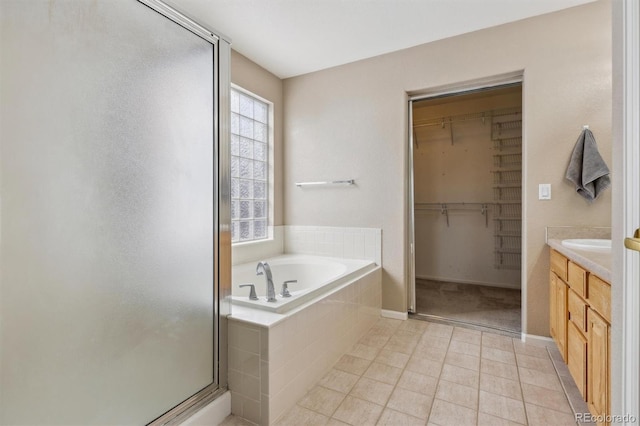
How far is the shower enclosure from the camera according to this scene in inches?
36.2

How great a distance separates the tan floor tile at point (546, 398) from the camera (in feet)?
5.28

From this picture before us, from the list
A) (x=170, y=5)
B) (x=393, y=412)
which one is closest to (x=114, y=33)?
(x=170, y=5)

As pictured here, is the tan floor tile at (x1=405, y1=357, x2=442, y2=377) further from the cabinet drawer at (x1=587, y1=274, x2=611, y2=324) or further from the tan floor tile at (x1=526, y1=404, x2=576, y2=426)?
the cabinet drawer at (x1=587, y1=274, x2=611, y2=324)

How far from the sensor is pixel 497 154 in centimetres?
391

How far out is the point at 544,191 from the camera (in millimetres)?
2291

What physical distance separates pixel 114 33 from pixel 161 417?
1.54 meters

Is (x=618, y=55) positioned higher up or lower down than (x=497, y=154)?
lower down

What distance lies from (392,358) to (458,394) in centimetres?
49

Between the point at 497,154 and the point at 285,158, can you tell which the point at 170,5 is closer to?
the point at 285,158

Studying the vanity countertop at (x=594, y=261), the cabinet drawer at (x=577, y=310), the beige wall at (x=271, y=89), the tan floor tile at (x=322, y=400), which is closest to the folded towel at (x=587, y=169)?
the vanity countertop at (x=594, y=261)

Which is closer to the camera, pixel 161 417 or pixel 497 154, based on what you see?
pixel 161 417

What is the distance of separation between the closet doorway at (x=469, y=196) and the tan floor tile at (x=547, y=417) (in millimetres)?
1837

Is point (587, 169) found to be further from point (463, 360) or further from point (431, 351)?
point (431, 351)

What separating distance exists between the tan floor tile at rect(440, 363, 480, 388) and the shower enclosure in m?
1.34
